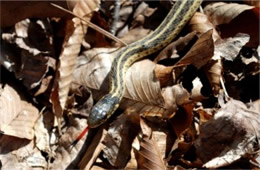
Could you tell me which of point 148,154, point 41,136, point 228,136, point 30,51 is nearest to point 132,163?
point 148,154

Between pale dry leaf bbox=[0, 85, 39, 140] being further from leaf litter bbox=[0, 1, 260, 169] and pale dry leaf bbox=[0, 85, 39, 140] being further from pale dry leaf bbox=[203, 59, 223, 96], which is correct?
pale dry leaf bbox=[203, 59, 223, 96]

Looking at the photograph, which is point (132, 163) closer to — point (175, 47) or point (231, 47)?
point (175, 47)

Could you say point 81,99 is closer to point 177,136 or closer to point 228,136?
point 177,136

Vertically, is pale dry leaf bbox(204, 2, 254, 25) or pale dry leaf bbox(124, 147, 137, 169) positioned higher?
pale dry leaf bbox(204, 2, 254, 25)

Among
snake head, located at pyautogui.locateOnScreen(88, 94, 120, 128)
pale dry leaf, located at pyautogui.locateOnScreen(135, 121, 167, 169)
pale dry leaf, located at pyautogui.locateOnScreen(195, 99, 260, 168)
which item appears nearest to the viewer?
pale dry leaf, located at pyautogui.locateOnScreen(195, 99, 260, 168)

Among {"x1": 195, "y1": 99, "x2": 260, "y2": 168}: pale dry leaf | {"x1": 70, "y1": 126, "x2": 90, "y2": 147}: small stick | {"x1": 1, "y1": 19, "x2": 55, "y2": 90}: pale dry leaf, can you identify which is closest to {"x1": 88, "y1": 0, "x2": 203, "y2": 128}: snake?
{"x1": 70, "y1": 126, "x2": 90, "y2": 147}: small stick

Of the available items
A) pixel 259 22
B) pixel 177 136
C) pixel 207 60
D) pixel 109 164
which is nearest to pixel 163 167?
pixel 177 136
